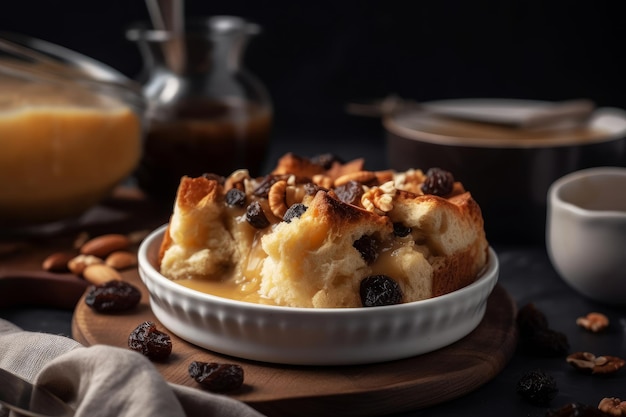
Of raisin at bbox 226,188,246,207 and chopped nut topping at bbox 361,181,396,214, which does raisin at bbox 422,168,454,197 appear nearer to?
chopped nut topping at bbox 361,181,396,214

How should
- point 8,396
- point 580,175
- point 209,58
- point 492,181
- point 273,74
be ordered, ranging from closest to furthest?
point 8,396, point 580,175, point 492,181, point 209,58, point 273,74

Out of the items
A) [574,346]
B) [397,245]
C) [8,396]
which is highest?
[397,245]

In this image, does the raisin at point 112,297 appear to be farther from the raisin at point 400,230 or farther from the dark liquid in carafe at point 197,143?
the dark liquid in carafe at point 197,143

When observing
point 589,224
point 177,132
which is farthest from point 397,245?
point 177,132

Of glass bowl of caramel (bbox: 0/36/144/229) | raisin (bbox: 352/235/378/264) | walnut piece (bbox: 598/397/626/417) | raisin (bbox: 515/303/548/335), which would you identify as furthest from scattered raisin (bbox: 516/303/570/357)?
glass bowl of caramel (bbox: 0/36/144/229)

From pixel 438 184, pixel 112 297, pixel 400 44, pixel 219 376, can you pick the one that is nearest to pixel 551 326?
pixel 438 184

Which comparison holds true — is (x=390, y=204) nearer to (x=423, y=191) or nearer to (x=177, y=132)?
(x=423, y=191)
